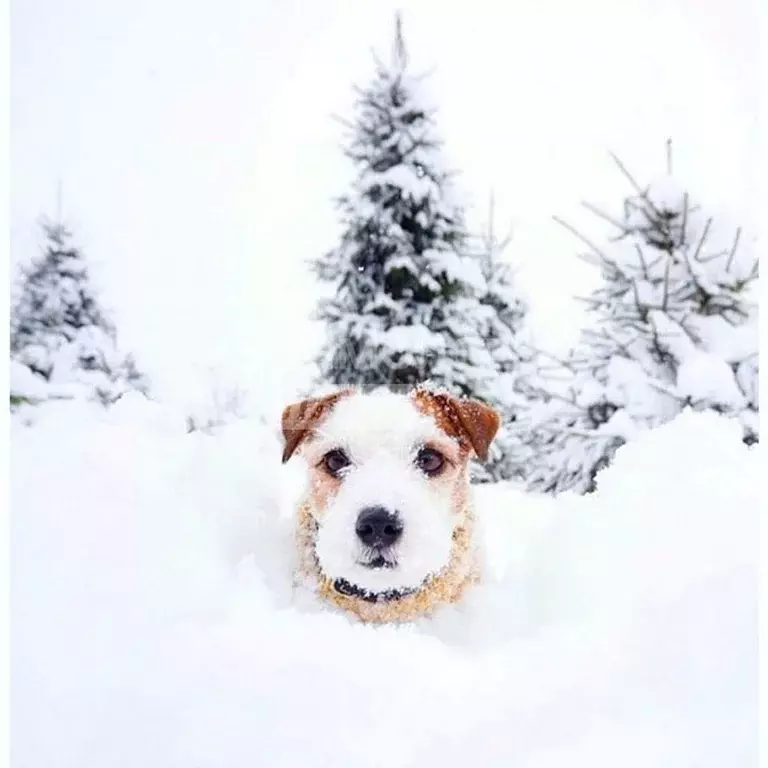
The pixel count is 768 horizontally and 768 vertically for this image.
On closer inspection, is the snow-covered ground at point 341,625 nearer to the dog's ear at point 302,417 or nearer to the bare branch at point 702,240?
the dog's ear at point 302,417

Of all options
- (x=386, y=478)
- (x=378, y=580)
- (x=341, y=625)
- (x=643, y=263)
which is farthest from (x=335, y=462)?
(x=643, y=263)

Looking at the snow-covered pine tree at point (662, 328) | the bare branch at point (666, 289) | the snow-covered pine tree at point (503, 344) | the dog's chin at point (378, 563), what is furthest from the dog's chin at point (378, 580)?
the bare branch at point (666, 289)

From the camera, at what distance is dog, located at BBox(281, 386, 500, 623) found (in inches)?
54.5

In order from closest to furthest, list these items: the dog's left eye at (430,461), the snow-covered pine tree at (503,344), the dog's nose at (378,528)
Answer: the dog's nose at (378,528) < the dog's left eye at (430,461) < the snow-covered pine tree at (503,344)

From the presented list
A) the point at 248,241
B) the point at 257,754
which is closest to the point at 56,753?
the point at 257,754

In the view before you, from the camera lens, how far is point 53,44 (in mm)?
1640

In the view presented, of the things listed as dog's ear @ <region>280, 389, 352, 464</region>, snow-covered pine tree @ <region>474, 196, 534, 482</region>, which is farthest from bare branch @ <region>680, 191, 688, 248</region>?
dog's ear @ <region>280, 389, 352, 464</region>

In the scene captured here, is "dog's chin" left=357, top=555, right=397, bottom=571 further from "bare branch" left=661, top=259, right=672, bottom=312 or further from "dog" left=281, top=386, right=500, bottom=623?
"bare branch" left=661, top=259, right=672, bottom=312

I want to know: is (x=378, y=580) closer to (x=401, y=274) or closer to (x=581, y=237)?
(x=401, y=274)

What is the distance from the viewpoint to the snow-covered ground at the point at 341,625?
1.54 m

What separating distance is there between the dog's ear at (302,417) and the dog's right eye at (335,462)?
0.25ft

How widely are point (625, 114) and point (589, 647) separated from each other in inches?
44.8

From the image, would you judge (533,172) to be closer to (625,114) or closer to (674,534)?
(625,114)

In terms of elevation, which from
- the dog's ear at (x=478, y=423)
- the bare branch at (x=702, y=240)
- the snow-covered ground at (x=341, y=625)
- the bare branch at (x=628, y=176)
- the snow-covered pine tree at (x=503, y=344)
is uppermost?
the bare branch at (x=628, y=176)
